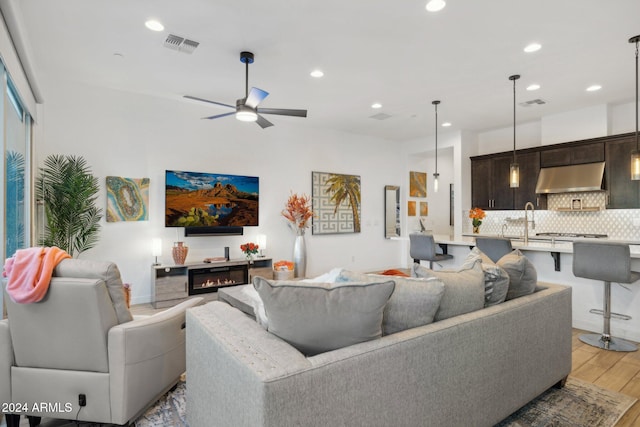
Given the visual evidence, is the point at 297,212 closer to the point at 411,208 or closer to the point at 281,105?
the point at 281,105

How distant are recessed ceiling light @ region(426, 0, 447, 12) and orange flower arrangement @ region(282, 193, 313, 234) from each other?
3768 millimetres

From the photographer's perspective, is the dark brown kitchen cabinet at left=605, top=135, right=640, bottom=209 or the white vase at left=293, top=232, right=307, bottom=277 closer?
the dark brown kitchen cabinet at left=605, top=135, right=640, bottom=209

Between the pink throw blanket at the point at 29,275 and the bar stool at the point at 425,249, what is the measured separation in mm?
3905

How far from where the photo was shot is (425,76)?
4.26 metres

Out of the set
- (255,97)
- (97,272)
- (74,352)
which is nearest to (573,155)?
(255,97)

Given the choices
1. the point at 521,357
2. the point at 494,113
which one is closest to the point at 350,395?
the point at 521,357

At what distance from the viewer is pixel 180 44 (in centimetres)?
340

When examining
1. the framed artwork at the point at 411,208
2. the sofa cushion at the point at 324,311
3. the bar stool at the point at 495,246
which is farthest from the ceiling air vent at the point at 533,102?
the sofa cushion at the point at 324,311

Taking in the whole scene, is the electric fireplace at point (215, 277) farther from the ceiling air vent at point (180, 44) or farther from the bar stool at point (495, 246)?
the bar stool at point (495, 246)

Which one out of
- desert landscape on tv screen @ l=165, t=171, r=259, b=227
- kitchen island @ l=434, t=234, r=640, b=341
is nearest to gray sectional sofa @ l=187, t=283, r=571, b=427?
kitchen island @ l=434, t=234, r=640, b=341

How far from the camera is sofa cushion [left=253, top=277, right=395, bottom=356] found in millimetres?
1391

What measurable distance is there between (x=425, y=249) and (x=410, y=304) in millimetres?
3121

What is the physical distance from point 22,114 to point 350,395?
14.2 ft

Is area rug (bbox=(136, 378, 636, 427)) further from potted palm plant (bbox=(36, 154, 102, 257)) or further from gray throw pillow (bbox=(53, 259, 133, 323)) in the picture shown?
potted palm plant (bbox=(36, 154, 102, 257))
